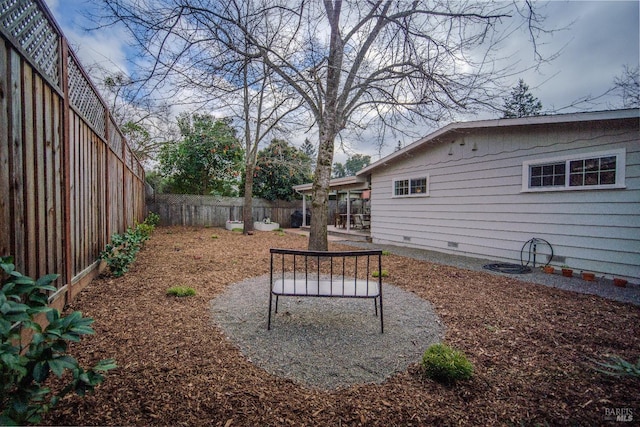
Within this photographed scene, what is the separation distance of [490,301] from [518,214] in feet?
11.3

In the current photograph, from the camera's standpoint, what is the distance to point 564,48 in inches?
164

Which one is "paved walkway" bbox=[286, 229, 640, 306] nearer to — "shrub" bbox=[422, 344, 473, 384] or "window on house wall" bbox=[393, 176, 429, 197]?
"window on house wall" bbox=[393, 176, 429, 197]

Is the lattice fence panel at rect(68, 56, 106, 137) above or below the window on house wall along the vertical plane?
above

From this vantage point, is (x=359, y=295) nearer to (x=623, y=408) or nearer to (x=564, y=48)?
(x=623, y=408)

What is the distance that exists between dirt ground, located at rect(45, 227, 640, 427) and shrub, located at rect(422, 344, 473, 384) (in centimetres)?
7

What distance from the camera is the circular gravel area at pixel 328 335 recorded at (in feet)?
7.43

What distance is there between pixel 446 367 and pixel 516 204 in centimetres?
577

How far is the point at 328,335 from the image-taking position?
2.88 meters

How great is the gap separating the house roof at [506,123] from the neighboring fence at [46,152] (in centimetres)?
722

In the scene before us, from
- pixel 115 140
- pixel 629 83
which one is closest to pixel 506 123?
pixel 629 83

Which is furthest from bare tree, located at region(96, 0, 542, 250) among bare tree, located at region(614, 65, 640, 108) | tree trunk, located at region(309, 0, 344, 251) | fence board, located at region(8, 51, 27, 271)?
bare tree, located at region(614, 65, 640, 108)

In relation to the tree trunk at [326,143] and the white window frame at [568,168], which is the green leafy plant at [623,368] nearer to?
the white window frame at [568,168]

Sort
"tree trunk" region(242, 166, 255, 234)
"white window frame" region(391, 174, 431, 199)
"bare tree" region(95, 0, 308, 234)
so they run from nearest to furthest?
"bare tree" region(95, 0, 308, 234) < "white window frame" region(391, 174, 431, 199) < "tree trunk" region(242, 166, 255, 234)

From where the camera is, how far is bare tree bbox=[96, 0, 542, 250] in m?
4.48
